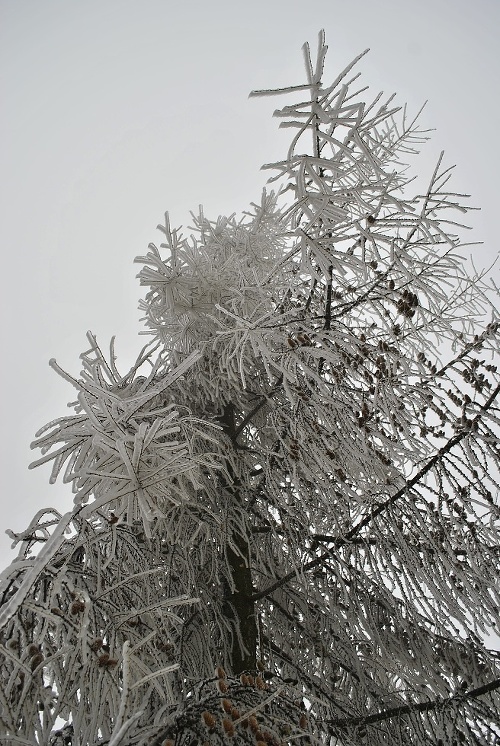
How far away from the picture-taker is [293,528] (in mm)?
3305

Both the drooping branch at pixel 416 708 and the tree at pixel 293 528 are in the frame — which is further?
the drooping branch at pixel 416 708

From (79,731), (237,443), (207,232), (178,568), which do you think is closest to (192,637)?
(178,568)

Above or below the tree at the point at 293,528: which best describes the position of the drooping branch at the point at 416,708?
below

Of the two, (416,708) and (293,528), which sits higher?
(293,528)

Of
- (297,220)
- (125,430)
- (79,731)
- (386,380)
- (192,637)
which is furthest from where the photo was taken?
(192,637)

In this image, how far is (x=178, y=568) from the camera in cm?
339

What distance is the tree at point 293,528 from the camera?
67.2 inches

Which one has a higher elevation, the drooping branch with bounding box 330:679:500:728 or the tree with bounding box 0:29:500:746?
the tree with bounding box 0:29:500:746

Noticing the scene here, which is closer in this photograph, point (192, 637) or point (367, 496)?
point (367, 496)

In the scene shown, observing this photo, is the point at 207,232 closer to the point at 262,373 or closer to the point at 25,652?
the point at 262,373

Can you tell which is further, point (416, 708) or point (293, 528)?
point (293, 528)

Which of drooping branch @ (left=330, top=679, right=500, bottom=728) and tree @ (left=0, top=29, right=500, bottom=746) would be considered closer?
tree @ (left=0, top=29, right=500, bottom=746)

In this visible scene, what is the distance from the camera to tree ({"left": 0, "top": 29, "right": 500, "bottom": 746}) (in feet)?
5.60

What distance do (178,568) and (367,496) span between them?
1.45m
